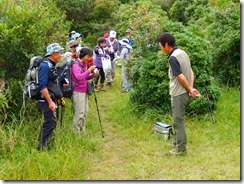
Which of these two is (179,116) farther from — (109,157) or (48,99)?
(48,99)

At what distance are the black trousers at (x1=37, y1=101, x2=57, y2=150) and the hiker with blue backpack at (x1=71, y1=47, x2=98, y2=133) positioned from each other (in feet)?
2.33

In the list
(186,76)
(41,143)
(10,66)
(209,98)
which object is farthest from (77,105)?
(209,98)

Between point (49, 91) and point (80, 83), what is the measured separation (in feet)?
2.60

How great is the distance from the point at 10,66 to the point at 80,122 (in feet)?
5.01

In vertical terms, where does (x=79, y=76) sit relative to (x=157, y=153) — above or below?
above

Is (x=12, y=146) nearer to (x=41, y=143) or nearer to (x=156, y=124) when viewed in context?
(x=41, y=143)

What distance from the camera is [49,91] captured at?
199 inches

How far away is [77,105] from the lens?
582 cm

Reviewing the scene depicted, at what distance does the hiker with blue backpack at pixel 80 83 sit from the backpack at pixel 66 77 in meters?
0.10

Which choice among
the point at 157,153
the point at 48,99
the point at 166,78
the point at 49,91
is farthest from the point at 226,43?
the point at 48,99

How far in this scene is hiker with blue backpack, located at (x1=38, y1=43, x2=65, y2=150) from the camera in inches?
191

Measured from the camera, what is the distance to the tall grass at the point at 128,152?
4.57 metres

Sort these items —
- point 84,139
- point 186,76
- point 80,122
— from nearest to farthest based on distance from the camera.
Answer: point 186,76
point 84,139
point 80,122

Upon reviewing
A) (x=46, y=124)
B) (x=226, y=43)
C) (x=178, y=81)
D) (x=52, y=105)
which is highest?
(x=226, y=43)
